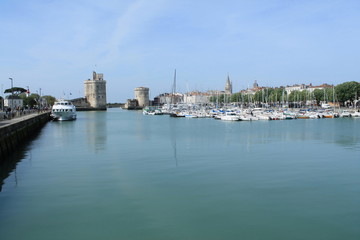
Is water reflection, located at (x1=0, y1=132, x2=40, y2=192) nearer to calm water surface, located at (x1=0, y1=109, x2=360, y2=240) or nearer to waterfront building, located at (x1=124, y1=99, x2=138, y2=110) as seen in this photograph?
calm water surface, located at (x1=0, y1=109, x2=360, y2=240)

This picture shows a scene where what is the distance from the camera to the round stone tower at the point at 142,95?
138250 millimetres

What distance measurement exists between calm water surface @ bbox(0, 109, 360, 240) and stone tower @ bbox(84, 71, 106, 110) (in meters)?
101

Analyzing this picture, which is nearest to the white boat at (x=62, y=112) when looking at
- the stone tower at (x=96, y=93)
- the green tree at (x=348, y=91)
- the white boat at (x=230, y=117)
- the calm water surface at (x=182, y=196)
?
the white boat at (x=230, y=117)

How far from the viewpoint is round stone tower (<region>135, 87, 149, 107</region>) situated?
138250 millimetres

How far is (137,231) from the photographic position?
24.8 feet

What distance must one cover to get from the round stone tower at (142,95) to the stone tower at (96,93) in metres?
20.6

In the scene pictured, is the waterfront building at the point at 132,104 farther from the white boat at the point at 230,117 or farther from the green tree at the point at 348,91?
the white boat at the point at 230,117

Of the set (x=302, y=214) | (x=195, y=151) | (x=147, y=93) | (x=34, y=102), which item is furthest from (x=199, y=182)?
(x=147, y=93)

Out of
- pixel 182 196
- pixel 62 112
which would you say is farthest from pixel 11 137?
pixel 62 112

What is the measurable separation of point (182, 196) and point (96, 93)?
111 metres

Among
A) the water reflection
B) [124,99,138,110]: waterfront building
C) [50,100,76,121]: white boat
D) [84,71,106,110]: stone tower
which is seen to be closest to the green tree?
[50,100,76,121]: white boat

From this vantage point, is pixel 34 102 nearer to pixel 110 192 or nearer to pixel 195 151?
pixel 195 151

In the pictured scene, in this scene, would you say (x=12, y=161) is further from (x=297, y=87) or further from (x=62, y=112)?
(x=297, y=87)

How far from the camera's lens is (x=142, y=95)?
139m
